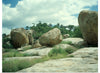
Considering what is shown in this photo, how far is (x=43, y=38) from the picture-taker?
42.3 ft

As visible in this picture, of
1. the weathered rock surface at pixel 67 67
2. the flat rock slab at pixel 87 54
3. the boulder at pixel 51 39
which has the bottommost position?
the weathered rock surface at pixel 67 67

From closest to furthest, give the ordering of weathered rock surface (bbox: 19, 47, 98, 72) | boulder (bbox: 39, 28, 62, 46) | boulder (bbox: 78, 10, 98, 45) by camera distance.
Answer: weathered rock surface (bbox: 19, 47, 98, 72) → boulder (bbox: 78, 10, 98, 45) → boulder (bbox: 39, 28, 62, 46)

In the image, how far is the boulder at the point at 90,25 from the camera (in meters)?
9.27

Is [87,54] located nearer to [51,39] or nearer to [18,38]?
[51,39]

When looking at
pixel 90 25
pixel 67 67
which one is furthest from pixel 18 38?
pixel 67 67

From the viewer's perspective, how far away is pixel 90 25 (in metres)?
9.71

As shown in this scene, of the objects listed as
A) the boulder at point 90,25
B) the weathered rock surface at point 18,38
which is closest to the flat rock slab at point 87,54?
the boulder at point 90,25

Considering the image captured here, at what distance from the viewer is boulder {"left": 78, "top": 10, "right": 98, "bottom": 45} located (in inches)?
365

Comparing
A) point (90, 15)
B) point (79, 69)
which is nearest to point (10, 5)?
point (79, 69)

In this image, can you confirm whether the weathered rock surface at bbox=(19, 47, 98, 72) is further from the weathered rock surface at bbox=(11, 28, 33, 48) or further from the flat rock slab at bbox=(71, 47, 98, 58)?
the weathered rock surface at bbox=(11, 28, 33, 48)

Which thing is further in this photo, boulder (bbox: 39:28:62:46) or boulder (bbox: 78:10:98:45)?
boulder (bbox: 39:28:62:46)

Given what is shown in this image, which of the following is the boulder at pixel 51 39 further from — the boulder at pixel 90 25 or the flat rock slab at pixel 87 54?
the flat rock slab at pixel 87 54

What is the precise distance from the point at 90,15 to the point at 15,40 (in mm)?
11825

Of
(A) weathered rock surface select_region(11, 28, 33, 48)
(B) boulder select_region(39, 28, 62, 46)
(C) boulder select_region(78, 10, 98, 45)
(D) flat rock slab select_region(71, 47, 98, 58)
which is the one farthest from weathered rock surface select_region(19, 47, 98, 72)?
(A) weathered rock surface select_region(11, 28, 33, 48)
